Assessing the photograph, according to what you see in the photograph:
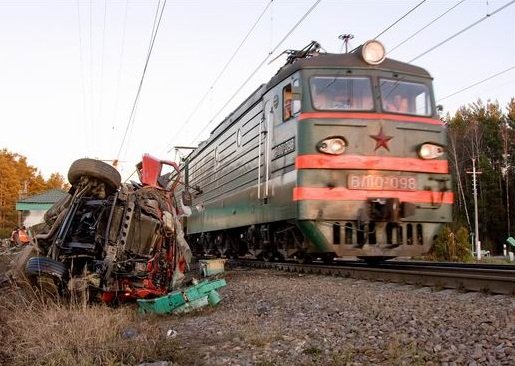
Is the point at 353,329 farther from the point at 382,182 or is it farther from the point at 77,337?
the point at 382,182

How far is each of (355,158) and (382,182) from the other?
61cm

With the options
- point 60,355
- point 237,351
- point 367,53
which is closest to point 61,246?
point 60,355

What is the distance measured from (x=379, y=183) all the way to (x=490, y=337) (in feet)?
17.1

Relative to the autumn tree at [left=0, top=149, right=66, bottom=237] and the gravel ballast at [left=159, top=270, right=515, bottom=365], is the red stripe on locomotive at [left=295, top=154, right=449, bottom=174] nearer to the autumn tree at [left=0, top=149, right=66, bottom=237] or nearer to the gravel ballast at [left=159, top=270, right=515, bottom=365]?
the gravel ballast at [left=159, top=270, right=515, bottom=365]

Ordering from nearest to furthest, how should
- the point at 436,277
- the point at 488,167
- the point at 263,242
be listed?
the point at 436,277 < the point at 263,242 < the point at 488,167

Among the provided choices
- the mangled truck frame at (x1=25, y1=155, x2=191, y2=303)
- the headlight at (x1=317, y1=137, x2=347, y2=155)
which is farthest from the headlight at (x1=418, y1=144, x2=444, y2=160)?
the mangled truck frame at (x1=25, y1=155, x2=191, y2=303)

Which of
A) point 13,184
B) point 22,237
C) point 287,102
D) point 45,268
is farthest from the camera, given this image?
point 13,184

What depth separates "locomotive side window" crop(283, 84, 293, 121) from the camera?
33.2 feet

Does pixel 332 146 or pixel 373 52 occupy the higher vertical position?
pixel 373 52

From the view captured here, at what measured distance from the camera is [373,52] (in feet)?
32.7

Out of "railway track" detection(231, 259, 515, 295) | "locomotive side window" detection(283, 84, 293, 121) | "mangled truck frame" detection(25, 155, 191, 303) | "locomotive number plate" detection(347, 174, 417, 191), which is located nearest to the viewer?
"railway track" detection(231, 259, 515, 295)

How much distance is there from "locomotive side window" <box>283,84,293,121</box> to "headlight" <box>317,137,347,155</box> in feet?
3.45

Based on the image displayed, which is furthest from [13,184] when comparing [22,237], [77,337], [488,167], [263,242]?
[77,337]

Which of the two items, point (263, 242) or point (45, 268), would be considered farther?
point (263, 242)
